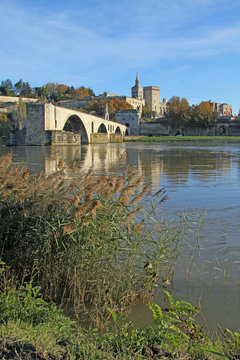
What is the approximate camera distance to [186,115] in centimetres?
8725

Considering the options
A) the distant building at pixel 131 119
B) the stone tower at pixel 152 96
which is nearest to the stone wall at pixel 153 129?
the distant building at pixel 131 119

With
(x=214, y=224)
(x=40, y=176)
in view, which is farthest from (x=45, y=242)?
(x=214, y=224)

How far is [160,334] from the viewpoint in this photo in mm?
2195

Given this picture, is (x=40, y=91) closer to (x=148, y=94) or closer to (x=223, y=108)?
(x=148, y=94)

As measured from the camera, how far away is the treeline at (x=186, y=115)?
281 feet

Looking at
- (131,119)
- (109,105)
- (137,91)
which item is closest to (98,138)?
(131,119)

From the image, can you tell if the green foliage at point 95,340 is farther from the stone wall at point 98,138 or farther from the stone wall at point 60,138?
the stone wall at point 98,138

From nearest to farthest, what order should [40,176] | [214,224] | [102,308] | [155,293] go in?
[102,308] < [155,293] < [40,176] < [214,224]

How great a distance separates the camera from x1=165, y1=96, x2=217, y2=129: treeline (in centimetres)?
8556

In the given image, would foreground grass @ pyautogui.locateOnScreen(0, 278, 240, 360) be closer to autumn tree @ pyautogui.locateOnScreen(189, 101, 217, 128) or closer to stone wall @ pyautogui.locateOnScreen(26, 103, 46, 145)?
stone wall @ pyautogui.locateOnScreen(26, 103, 46, 145)

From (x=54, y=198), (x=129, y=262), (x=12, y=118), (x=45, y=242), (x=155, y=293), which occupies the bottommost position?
(x=155, y=293)

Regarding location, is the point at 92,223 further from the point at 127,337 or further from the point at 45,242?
the point at 127,337

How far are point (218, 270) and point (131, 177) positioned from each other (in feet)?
4.31

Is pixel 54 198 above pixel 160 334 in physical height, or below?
above
